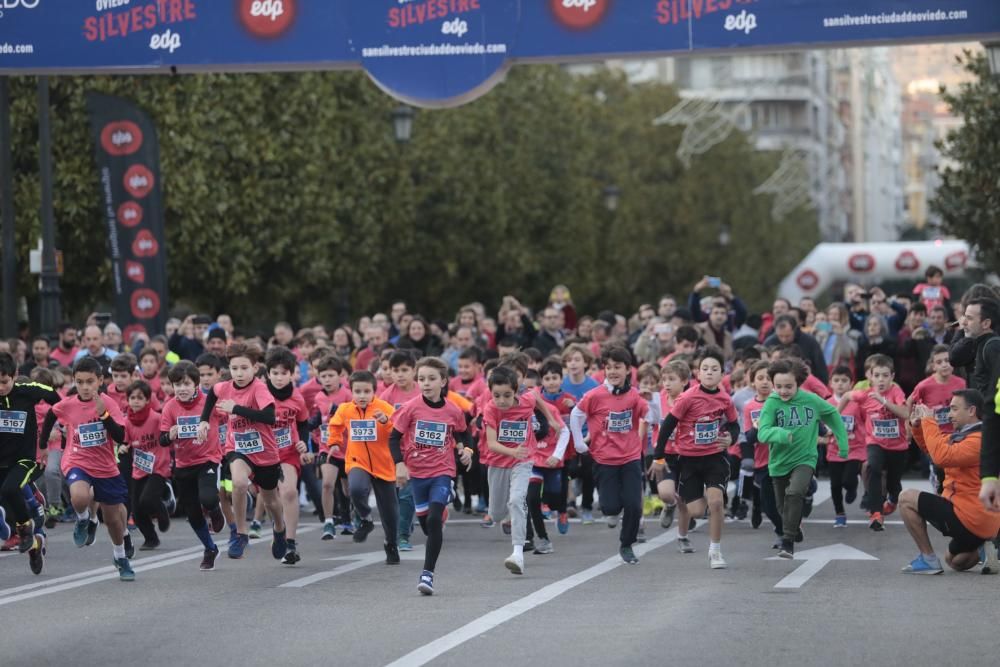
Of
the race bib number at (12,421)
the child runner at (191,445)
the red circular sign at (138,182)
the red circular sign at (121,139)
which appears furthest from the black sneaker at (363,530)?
the red circular sign at (121,139)

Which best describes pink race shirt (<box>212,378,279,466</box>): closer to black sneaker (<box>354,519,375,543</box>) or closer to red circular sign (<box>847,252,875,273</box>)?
black sneaker (<box>354,519,375,543</box>)

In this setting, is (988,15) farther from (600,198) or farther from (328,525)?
(600,198)

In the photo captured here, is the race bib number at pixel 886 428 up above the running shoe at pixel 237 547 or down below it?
above

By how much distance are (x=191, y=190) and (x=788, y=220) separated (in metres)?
59.5

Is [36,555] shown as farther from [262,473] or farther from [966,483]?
[966,483]

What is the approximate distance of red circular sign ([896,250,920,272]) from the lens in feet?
163

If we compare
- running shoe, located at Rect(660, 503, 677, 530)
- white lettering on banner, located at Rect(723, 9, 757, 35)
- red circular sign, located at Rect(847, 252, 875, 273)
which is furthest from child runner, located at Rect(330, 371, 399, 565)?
red circular sign, located at Rect(847, 252, 875, 273)

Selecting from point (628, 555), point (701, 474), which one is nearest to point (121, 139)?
→ point (701, 474)

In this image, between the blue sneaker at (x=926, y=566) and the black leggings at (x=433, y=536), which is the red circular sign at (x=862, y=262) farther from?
the black leggings at (x=433, y=536)

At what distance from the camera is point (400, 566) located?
15.1 meters

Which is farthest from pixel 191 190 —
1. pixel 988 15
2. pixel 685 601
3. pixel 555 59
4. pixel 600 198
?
pixel 600 198

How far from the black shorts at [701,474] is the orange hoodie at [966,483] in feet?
6.92

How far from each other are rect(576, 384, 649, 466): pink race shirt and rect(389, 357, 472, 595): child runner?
1.78 meters

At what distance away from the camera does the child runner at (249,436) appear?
15047 millimetres
